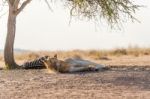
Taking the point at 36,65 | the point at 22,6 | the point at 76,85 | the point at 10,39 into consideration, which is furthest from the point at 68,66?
the point at 22,6

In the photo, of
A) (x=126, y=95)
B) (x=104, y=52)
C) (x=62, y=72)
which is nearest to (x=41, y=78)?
(x=62, y=72)

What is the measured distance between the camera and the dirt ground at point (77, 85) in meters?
13.2

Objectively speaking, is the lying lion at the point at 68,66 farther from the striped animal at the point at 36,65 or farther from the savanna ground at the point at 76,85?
the striped animal at the point at 36,65

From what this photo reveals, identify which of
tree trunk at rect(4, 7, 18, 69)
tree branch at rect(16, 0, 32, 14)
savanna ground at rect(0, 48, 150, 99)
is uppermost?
tree branch at rect(16, 0, 32, 14)

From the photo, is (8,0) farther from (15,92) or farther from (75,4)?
(15,92)

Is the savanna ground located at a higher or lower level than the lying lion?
lower

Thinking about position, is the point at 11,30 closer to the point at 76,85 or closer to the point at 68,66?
the point at 68,66

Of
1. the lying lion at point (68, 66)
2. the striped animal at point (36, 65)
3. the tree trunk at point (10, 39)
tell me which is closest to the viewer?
the lying lion at point (68, 66)

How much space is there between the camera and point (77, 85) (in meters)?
14.9

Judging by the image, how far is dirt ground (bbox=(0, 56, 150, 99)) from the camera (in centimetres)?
1323

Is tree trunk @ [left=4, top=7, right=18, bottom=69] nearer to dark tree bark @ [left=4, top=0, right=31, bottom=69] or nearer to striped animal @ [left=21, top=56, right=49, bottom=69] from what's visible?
dark tree bark @ [left=4, top=0, right=31, bottom=69]

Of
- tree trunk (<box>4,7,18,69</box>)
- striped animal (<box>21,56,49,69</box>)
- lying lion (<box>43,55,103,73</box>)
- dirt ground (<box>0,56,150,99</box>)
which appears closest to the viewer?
dirt ground (<box>0,56,150,99</box>)

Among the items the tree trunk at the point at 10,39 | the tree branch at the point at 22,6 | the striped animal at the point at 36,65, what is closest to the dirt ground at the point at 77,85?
the striped animal at the point at 36,65

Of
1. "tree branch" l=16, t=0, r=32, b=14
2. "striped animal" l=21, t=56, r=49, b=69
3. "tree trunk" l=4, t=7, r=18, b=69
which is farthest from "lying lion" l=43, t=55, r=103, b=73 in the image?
"tree branch" l=16, t=0, r=32, b=14
